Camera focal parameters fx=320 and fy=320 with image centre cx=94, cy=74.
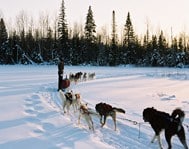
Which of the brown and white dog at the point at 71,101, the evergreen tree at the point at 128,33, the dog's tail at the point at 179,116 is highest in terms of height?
the evergreen tree at the point at 128,33

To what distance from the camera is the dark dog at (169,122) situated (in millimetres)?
6051

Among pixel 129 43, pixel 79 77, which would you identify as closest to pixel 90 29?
pixel 129 43

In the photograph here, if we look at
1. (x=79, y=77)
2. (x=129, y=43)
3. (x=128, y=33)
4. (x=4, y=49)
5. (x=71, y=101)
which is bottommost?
(x=71, y=101)

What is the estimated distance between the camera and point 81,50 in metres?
52.9

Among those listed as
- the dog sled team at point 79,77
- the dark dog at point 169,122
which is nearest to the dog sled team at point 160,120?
the dark dog at point 169,122

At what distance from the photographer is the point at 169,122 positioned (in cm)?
621

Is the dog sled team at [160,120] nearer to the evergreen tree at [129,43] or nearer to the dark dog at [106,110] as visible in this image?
the dark dog at [106,110]

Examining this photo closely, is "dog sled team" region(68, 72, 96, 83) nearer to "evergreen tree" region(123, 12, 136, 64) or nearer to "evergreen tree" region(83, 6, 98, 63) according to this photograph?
"evergreen tree" region(83, 6, 98, 63)

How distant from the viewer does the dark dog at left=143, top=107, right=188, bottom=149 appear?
6051mm

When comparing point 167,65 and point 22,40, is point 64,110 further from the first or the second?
point 22,40

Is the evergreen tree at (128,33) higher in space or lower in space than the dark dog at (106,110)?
higher

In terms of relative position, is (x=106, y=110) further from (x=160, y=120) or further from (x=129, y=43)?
(x=129, y=43)

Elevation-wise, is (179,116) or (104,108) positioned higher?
(179,116)

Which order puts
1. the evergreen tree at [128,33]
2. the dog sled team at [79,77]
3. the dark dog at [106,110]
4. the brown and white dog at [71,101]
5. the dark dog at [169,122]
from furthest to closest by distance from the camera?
the evergreen tree at [128,33] → the dog sled team at [79,77] → the brown and white dog at [71,101] → the dark dog at [106,110] → the dark dog at [169,122]
